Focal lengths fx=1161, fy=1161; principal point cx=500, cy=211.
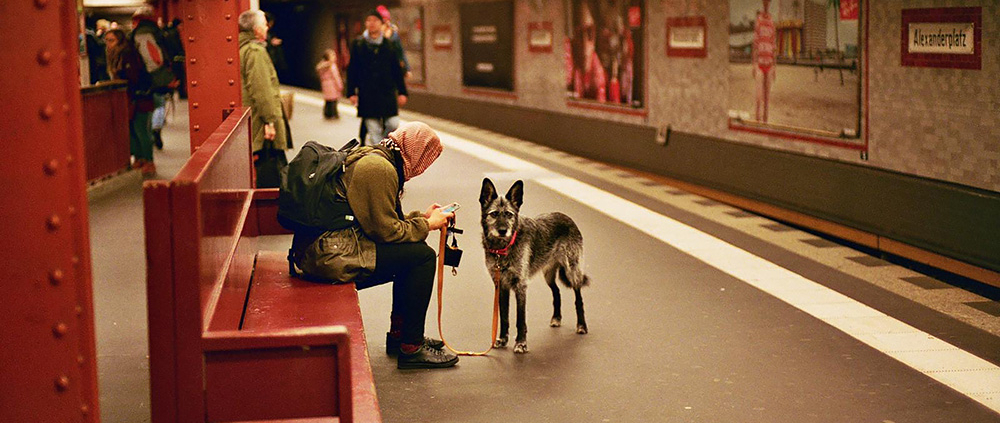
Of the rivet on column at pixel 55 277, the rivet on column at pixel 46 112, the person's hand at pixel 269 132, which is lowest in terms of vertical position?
the rivet on column at pixel 55 277

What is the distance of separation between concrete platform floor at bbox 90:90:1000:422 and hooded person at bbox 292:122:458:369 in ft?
1.42

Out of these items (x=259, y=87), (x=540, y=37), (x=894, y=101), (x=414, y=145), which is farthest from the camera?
(x=540, y=37)

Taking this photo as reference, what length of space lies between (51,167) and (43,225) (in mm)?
129

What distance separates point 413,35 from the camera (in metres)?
25.7

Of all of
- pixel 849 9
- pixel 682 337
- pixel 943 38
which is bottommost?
pixel 682 337

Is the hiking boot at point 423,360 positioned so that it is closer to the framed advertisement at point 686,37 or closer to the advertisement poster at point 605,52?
the framed advertisement at point 686,37

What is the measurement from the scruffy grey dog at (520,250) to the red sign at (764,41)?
5.60m

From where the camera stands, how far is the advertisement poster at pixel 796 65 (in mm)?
9812

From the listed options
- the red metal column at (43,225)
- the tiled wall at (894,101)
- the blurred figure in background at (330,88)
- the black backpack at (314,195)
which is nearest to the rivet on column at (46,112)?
the red metal column at (43,225)

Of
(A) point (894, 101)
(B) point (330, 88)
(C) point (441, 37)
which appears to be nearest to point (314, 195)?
(A) point (894, 101)

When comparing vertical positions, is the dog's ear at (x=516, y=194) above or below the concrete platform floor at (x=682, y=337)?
above

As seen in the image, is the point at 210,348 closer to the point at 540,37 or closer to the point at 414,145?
the point at 414,145

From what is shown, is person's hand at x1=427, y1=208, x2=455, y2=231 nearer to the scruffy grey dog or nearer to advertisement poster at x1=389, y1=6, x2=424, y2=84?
the scruffy grey dog

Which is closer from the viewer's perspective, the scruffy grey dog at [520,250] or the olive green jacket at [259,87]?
the scruffy grey dog at [520,250]
